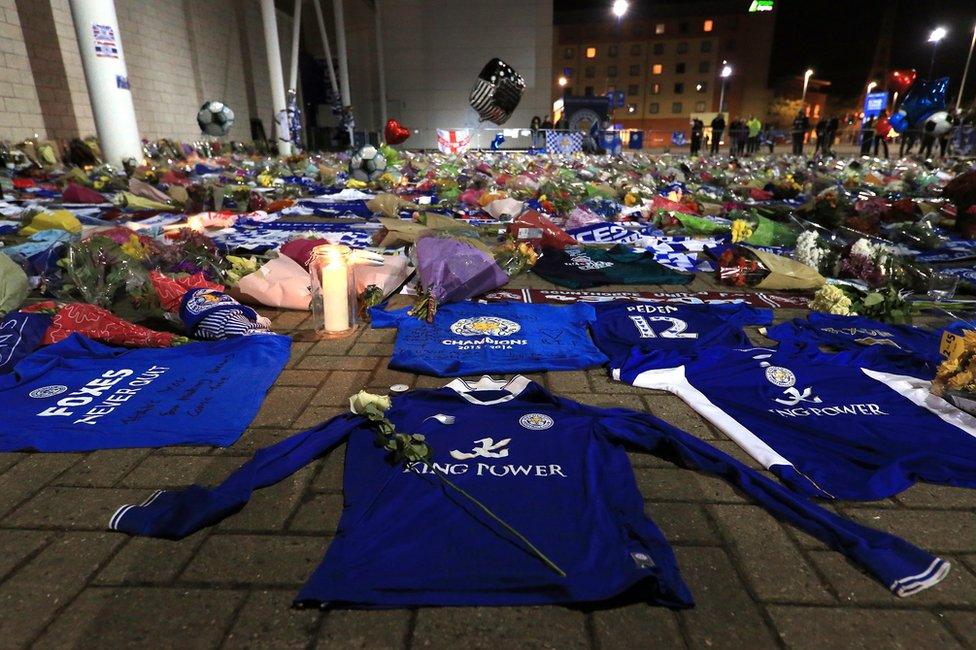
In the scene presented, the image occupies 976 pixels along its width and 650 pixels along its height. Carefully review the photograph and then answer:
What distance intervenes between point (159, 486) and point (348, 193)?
8.18 m

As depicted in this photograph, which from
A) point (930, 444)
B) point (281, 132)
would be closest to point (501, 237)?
point (930, 444)

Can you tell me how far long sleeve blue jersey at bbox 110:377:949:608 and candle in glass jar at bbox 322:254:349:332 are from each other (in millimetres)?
1341

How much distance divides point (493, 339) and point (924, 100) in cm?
1693

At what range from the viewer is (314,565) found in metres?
1.56

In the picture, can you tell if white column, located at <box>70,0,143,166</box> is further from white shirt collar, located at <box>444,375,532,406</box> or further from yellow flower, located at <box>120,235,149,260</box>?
white shirt collar, located at <box>444,375,532,406</box>

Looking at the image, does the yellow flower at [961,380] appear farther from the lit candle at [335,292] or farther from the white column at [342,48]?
the white column at [342,48]

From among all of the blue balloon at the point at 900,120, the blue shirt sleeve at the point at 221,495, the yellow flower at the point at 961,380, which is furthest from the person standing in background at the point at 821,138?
the blue shirt sleeve at the point at 221,495

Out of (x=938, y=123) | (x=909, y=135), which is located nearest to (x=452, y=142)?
(x=938, y=123)

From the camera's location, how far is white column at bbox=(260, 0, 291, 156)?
1643 centimetres

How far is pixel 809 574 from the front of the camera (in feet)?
5.02

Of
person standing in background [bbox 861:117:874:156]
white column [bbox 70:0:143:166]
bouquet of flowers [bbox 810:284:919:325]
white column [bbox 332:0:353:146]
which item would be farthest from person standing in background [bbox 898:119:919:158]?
white column [bbox 332:0:353:146]

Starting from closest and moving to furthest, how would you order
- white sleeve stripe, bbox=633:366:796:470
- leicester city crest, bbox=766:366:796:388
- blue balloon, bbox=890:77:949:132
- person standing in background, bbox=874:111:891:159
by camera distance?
white sleeve stripe, bbox=633:366:796:470
leicester city crest, bbox=766:366:796:388
blue balloon, bbox=890:77:949:132
person standing in background, bbox=874:111:891:159

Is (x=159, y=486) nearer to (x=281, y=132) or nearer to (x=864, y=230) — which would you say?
(x=864, y=230)

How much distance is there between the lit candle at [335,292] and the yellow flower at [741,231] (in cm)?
471
